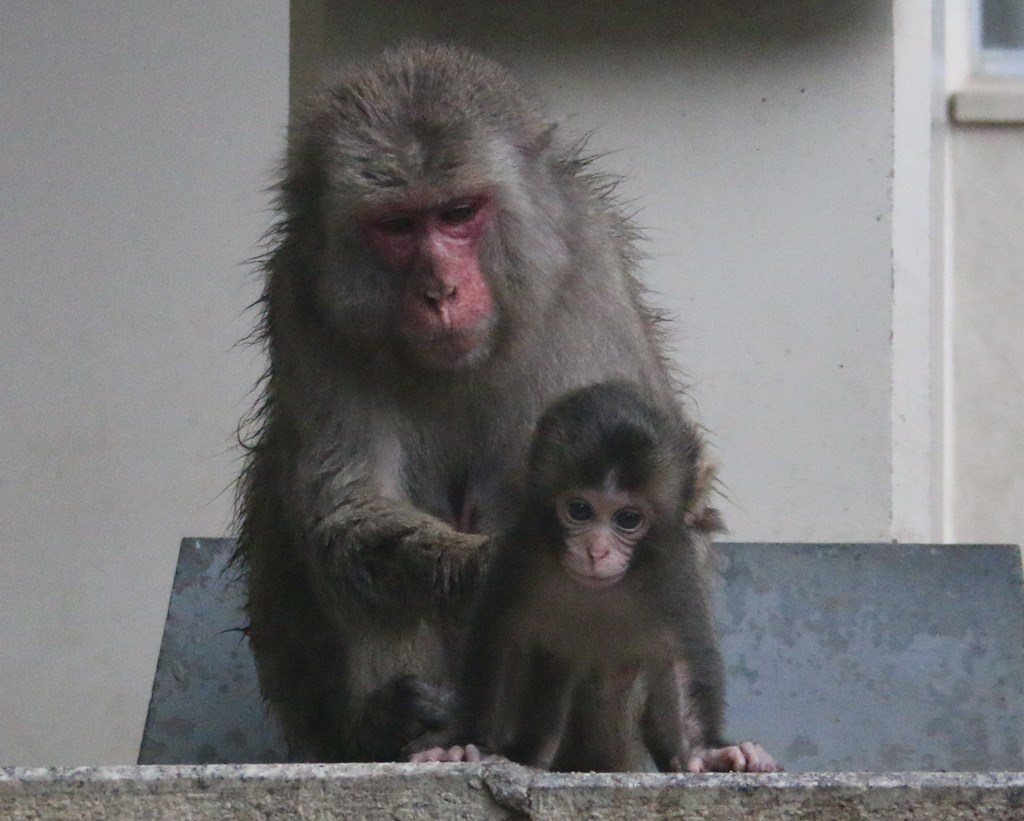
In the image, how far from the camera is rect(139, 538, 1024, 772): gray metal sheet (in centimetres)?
495

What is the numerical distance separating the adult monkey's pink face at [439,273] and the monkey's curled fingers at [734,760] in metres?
1.08

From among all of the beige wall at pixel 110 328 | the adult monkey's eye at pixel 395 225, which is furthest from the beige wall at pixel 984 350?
the adult monkey's eye at pixel 395 225

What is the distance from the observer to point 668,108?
287 inches

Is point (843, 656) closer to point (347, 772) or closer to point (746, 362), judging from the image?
point (746, 362)

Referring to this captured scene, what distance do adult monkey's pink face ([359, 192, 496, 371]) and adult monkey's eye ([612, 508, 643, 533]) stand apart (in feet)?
2.41

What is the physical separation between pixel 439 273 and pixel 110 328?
7.58ft

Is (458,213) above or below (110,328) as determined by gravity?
above

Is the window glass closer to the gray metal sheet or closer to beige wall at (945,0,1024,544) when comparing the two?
beige wall at (945,0,1024,544)

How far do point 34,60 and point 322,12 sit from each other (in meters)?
1.28

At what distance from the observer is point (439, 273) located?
13.7 feet

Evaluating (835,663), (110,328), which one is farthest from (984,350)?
(110,328)

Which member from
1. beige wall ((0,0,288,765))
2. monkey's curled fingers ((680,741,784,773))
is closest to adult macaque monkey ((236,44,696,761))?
monkey's curled fingers ((680,741,784,773))

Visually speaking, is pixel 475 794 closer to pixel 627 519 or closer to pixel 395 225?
pixel 627 519

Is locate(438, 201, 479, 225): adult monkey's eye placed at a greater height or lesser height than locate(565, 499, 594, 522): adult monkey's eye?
greater
